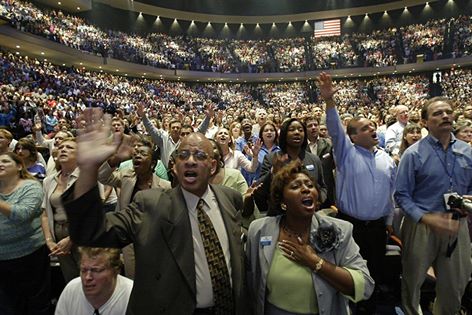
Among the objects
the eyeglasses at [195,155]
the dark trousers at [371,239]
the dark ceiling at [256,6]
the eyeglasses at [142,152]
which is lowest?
the dark trousers at [371,239]

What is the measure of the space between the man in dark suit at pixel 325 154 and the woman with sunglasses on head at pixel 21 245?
8.62ft

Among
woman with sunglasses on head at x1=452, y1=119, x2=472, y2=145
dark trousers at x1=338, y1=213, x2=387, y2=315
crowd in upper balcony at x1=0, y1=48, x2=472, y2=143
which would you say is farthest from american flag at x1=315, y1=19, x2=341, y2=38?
dark trousers at x1=338, y1=213, x2=387, y2=315

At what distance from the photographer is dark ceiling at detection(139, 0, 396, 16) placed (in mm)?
32938

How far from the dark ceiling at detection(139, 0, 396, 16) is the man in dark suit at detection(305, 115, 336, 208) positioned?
3157 cm

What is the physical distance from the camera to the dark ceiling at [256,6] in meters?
32.9

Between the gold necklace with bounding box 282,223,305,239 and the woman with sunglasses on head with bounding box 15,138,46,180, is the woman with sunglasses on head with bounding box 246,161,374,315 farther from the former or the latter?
the woman with sunglasses on head with bounding box 15,138,46,180

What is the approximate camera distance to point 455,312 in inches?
99.5

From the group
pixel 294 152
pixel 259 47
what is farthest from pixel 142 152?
pixel 259 47

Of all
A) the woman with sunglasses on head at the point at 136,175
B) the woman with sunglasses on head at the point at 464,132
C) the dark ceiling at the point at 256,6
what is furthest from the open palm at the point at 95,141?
the dark ceiling at the point at 256,6

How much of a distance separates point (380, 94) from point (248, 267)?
27830 millimetres

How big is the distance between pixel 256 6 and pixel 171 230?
36.8m

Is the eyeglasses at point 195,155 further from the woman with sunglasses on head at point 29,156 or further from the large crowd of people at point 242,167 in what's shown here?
the woman with sunglasses on head at point 29,156

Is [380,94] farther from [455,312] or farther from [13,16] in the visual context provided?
[455,312]

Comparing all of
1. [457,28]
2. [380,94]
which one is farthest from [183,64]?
[457,28]
